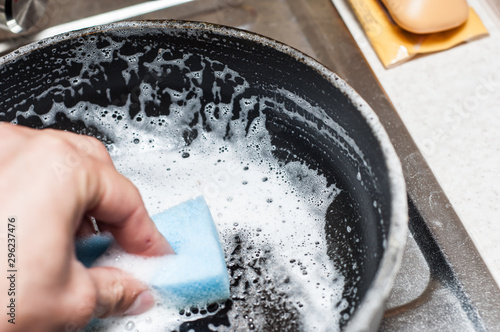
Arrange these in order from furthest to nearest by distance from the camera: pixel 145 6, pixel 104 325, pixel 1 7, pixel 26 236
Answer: pixel 145 6 < pixel 1 7 < pixel 104 325 < pixel 26 236

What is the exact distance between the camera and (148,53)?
44 cm

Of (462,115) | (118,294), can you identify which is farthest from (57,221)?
(462,115)

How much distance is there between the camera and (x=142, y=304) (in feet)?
1.19

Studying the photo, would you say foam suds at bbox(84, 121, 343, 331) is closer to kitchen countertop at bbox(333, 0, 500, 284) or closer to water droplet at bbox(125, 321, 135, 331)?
water droplet at bbox(125, 321, 135, 331)

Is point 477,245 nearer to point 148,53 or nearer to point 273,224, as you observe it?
point 273,224

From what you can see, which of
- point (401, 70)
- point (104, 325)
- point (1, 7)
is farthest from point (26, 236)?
point (401, 70)

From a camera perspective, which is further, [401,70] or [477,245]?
[401,70]

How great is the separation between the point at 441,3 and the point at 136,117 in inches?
13.4

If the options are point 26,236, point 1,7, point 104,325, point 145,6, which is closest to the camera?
point 26,236

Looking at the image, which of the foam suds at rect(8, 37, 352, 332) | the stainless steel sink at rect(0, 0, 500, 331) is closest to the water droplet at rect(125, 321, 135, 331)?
the foam suds at rect(8, 37, 352, 332)

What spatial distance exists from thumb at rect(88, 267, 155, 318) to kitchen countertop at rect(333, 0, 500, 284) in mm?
302

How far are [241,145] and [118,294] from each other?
18 centimetres

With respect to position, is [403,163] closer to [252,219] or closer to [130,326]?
[252,219]

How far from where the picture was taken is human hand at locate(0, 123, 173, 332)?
26 cm
